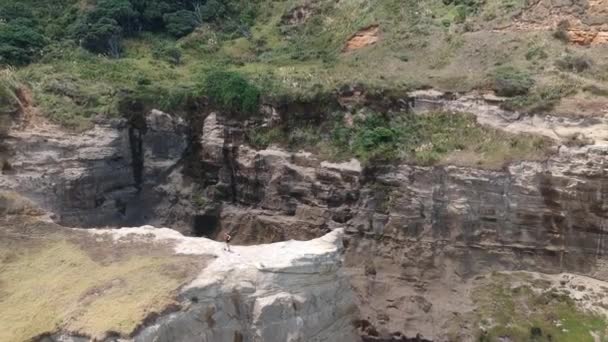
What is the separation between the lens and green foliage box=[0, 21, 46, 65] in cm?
4116

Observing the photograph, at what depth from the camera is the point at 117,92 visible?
36.6 meters

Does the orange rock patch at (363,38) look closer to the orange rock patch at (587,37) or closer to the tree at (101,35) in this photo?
the orange rock patch at (587,37)

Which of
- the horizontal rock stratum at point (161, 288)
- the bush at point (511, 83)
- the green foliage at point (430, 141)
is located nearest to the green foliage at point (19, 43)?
the horizontal rock stratum at point (161, 288)

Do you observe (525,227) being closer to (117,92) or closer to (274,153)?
(274,153)

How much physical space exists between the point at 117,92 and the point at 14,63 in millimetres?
9063

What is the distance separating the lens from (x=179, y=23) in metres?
49.4

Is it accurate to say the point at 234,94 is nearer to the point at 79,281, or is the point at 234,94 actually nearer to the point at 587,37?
the point at 79,281

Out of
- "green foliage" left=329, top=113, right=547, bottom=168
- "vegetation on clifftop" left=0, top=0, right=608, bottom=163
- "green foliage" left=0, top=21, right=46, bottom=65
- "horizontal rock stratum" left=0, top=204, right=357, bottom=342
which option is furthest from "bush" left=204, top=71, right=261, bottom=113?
"green foliage" left=0, top=21, right=46, bottom=65

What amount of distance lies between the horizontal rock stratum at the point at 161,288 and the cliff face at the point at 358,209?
0.33 ft

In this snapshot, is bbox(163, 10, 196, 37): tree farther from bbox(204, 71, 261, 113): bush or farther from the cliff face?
the cliff face

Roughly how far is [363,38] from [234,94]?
10726 mm

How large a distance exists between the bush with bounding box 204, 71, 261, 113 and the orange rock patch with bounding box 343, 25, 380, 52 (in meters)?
8.75

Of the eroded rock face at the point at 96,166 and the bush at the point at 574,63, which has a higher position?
the bush at the point at 574,63

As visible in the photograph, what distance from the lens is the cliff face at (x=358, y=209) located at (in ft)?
81.4
